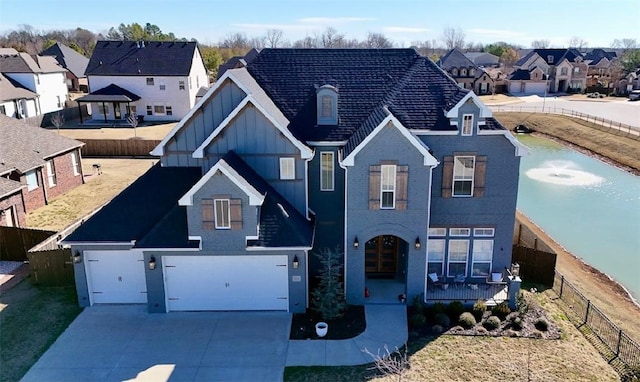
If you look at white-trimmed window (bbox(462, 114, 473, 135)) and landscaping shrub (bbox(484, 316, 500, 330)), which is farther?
white-trimmed window (bbox(462, 114, 473, 135))

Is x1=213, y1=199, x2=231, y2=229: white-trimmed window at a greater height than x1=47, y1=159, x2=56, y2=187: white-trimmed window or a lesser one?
greater

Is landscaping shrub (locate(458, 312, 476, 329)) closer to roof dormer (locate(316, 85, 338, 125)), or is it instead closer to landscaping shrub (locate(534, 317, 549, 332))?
landscaping shrub (locate(534, 317, 549, 332))

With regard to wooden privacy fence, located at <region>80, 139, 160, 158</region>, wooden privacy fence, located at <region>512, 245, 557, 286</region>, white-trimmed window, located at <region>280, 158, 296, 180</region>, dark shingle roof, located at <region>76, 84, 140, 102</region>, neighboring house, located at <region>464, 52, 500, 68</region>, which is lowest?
wooden privacy fence, located at <region>512, 245, 557, 286</region>

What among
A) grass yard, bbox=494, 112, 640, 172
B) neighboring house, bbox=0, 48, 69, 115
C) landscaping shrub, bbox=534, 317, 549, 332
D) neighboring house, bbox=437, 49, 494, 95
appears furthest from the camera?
neighboring house, bbox=437, 49, 494, 95

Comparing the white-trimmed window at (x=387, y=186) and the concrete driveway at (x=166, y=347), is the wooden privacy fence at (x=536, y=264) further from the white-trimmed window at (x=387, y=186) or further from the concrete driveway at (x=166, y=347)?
the concrete driveway at (x=166, y=347)

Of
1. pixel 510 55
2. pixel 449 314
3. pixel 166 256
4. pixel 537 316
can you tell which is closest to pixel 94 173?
pixel 166 256

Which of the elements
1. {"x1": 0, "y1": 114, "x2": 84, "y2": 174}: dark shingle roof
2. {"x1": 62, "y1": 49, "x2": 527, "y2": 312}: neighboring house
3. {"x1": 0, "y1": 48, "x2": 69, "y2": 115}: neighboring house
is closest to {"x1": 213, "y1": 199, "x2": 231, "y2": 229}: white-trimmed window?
{"x1": 62, "y1": 49, "x2": 527, "y2": 312}: neighboring house

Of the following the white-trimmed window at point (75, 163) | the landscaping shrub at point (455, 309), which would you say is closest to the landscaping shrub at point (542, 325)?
the landscaping shrub at point (455, 309)

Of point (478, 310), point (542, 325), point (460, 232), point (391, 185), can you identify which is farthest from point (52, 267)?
point (542, 325)
